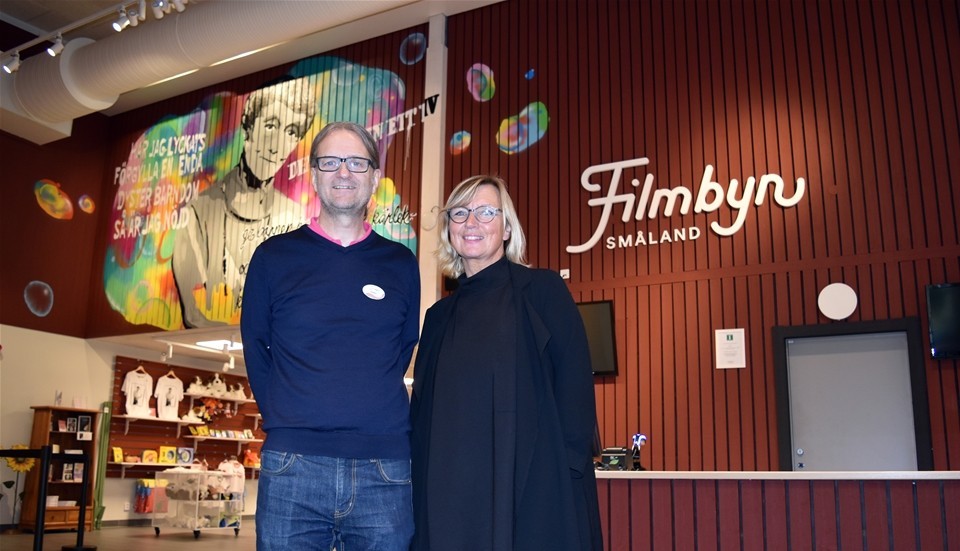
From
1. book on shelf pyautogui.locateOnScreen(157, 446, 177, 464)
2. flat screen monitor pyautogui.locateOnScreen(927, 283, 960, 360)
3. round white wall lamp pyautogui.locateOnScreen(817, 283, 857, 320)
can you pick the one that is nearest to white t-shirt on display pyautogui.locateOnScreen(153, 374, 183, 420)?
book on shelf pyautogui.locateOnScreen(157, 446, 177, 464)

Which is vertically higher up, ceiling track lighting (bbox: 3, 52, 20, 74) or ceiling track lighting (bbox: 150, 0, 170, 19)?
ceiling track lighting (bbox: 150, 0, 170, 19)

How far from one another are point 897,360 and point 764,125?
8.45ft

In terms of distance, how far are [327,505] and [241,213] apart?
10.0 meters

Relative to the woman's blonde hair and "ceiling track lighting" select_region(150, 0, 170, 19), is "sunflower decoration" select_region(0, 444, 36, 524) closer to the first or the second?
"ceiling track lighting" select_region(150, 0, 170, 19)

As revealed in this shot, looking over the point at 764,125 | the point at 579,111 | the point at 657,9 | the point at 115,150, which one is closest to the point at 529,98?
the point at 579,111

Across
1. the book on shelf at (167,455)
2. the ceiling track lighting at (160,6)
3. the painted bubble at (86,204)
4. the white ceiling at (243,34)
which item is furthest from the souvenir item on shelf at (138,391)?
the ceiling track lighting at (160,6)

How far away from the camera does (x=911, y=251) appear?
24.1 ft

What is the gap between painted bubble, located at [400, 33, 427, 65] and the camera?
10555 millimetres

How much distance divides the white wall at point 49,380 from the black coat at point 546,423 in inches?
427

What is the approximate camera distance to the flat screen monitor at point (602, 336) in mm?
8484

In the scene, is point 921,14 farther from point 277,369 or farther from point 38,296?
point 38,296

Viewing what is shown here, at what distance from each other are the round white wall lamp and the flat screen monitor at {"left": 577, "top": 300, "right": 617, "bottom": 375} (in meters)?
2.02

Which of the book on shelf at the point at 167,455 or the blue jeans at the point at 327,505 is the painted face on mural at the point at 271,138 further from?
the blue jeans at the point at 327,505

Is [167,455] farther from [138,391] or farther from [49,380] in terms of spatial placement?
[49,380]
